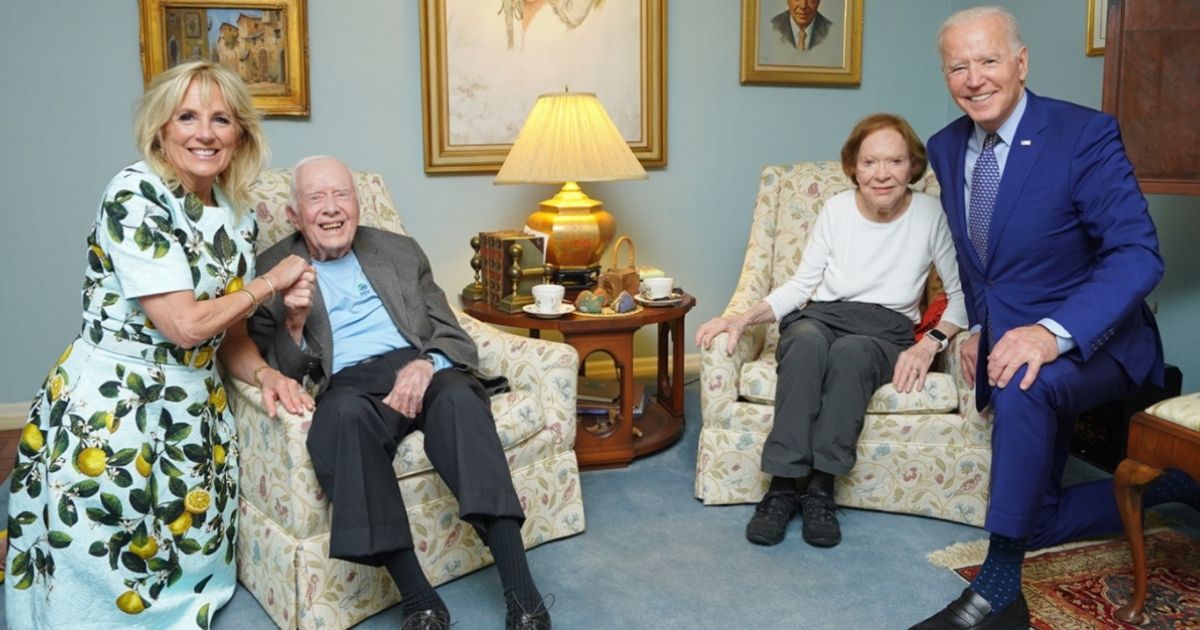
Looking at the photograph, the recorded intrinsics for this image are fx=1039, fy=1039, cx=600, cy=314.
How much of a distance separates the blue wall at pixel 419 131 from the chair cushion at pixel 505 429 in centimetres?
136

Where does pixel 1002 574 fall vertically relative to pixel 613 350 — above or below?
below

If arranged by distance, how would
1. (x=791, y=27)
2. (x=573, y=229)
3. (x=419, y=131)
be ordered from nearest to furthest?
1. (x=573, y=229)
2. (x=419, y=131)
3. (x=791, y=27)

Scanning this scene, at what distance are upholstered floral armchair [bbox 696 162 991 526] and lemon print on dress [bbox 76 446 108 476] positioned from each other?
1.43m

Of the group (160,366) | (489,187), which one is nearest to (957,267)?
(489,187)

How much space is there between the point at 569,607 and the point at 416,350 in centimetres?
69

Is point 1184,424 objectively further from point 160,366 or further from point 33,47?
point 33,47

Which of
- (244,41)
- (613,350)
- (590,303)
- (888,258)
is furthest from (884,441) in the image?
(244,41)

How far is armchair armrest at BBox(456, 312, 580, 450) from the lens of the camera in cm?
254

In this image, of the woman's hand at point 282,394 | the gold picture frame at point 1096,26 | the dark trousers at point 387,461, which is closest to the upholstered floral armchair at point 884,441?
the dark trousers at point 387,461

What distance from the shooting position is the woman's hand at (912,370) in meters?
2.61

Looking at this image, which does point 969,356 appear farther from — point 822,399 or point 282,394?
point 282,394

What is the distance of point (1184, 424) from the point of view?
1997 mm

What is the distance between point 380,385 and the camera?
2.33 metres

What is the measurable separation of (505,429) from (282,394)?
50cm
